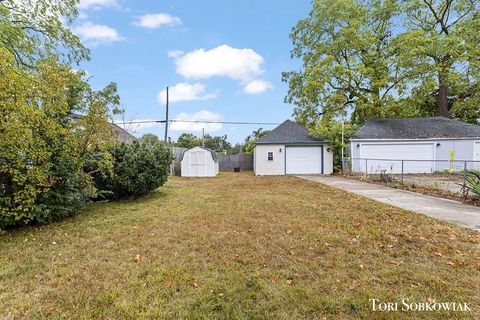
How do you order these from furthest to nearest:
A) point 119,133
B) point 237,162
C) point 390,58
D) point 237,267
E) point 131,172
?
point 237,162, point 390,58, point 131,172, point 119,133, point 237,267

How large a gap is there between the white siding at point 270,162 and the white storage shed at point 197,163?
3.45 m

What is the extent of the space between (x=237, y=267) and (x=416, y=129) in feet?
57.5

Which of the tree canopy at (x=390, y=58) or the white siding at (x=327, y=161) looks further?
the tree canopy at (x=390, y=58)

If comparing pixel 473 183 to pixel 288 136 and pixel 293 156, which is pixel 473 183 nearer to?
pixel 293 156

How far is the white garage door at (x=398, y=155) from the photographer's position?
14336mm

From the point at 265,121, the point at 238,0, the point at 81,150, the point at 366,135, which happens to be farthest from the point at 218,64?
the point at 81,150

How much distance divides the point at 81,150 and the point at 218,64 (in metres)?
12.8

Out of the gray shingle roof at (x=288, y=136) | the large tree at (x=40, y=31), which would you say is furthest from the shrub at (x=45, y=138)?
the gray shingle roof at (x=288, y=136)

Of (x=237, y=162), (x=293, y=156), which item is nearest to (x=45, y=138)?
(x=293, y=156)

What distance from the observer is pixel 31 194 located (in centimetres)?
406

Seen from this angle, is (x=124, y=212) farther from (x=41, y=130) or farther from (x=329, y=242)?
(x=329, y=242)

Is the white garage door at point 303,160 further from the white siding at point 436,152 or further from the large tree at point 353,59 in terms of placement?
the large tree at point 353,59

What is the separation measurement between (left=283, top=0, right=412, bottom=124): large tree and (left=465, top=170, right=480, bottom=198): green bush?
11.6m

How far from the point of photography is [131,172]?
679 cm
